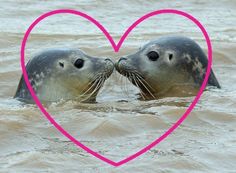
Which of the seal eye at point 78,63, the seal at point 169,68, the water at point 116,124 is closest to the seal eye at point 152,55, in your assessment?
the seal at point 169,68

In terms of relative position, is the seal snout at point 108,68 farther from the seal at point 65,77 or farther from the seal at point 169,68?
the seal at point 169,68

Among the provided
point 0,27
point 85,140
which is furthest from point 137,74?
point 0,27

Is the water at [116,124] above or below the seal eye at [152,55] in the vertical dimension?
below

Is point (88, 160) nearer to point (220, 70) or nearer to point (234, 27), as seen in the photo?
point (220, 70)

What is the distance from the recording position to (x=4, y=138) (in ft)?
24.2

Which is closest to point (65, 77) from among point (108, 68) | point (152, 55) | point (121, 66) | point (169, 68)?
point (108, 68)

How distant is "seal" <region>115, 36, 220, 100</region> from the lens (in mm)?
9117


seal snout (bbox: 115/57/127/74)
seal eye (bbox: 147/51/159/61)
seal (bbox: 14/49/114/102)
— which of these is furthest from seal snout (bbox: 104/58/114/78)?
seal eye (bbox: 147/51/159/61)

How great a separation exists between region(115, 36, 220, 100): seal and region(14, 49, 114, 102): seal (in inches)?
16.3

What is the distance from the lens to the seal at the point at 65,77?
28.8 feet

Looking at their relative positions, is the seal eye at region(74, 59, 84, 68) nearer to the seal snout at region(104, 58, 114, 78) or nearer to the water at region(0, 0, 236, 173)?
the seal snout at region(104, 58, 114, 78)

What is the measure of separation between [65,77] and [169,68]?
112cm

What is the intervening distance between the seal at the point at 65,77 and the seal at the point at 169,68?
41 centimetres

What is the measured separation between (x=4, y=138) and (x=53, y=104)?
1.32 metres
